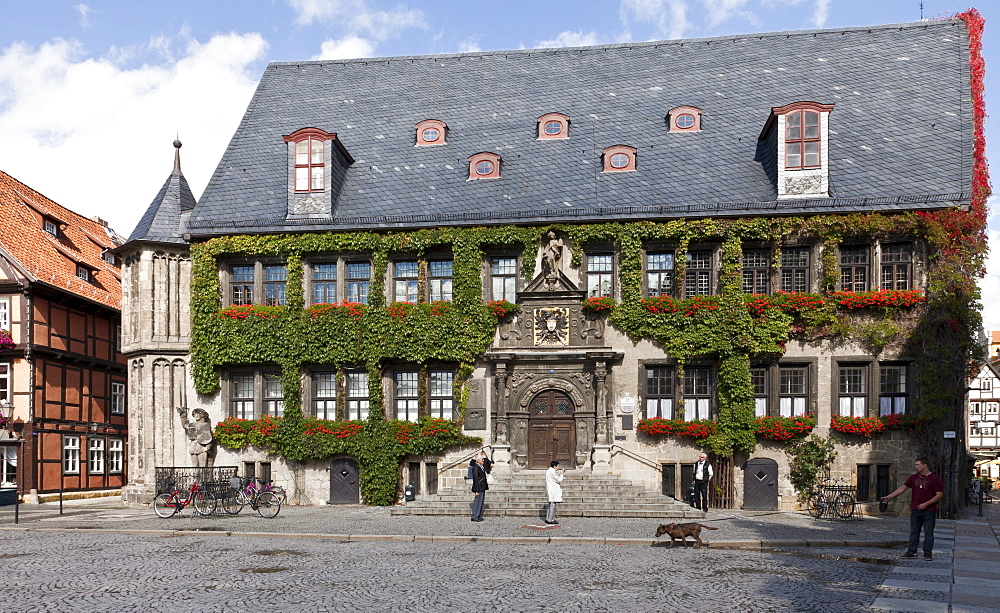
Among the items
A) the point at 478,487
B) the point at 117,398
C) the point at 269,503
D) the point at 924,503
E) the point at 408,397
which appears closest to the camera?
the point at 924,503

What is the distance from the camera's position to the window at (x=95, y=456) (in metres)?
35.2

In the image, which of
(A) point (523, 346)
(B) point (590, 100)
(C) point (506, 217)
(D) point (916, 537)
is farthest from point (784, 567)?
(B) point (590, 100)

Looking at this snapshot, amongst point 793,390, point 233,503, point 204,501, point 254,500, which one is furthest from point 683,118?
point 204,501

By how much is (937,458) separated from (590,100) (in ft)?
51.5

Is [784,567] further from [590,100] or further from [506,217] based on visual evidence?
[590,100]

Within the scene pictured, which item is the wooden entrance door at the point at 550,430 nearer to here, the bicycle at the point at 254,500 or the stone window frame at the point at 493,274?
the stone window frame at the point at 493,274

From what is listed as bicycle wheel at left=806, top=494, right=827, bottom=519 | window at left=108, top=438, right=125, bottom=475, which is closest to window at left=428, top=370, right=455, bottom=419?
bicycle wheel at left=806, top=494, right=827, bottom=519

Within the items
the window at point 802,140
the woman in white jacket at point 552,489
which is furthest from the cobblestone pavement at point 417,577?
the window at point 802,140

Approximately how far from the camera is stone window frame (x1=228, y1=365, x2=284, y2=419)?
27891mm

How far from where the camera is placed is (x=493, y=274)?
2741 centimetres

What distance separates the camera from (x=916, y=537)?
1538 cm

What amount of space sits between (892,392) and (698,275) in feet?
20.8

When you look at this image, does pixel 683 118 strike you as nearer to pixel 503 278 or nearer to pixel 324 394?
pixel 503 278

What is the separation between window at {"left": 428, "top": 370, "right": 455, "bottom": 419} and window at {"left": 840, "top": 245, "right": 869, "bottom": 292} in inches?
466
